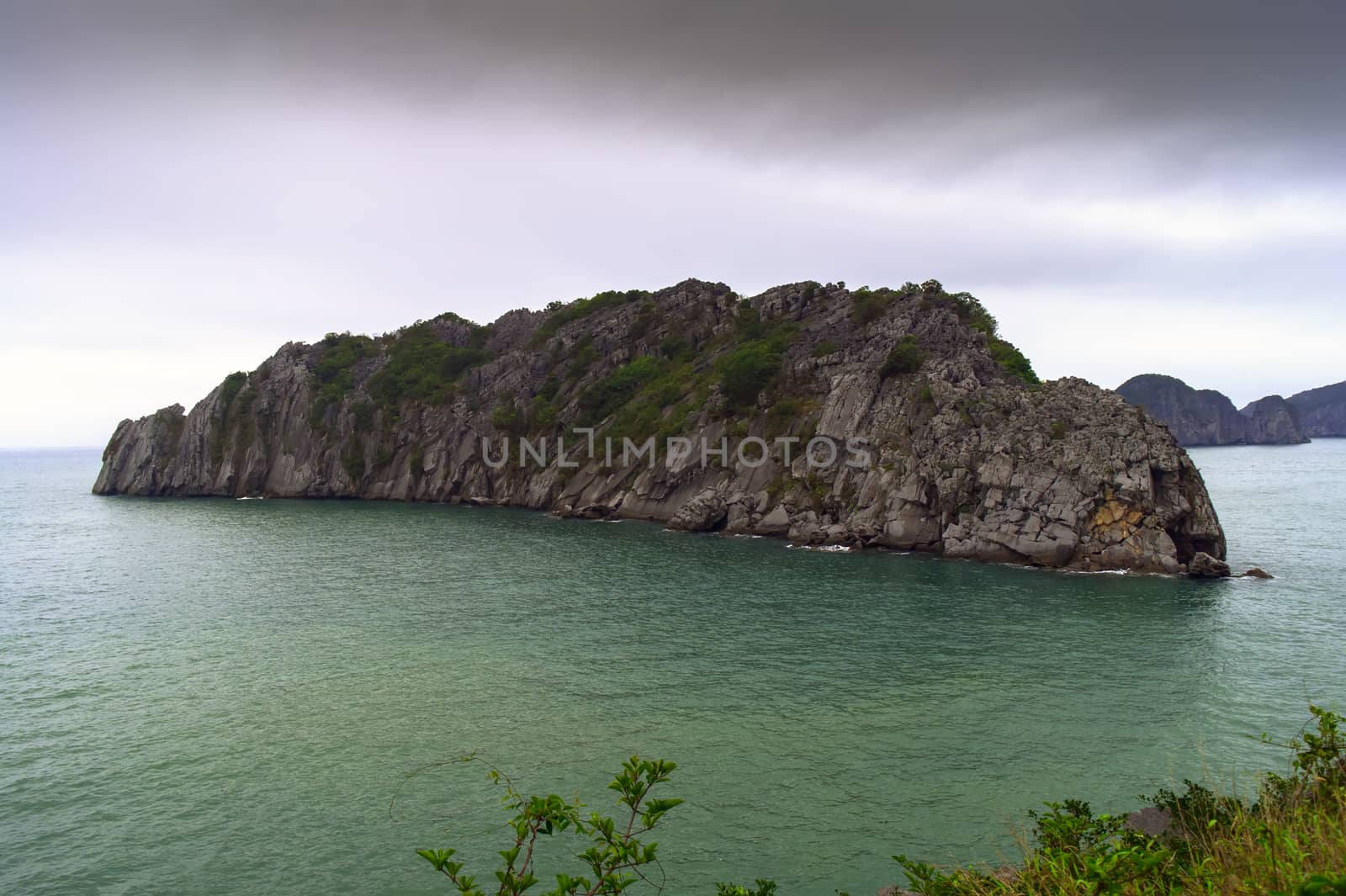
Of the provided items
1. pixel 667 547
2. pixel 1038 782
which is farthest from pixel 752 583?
pixel 1038 782

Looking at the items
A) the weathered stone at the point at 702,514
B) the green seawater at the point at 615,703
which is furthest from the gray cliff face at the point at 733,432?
the green seawater at the point at 615,703

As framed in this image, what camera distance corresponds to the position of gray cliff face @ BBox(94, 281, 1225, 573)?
240 feet

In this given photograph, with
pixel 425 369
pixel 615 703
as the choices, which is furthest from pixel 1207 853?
pixel 425 369

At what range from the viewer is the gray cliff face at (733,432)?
73.1 m

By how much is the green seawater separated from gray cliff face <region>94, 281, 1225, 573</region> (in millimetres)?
9679

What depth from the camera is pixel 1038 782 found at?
28.0m

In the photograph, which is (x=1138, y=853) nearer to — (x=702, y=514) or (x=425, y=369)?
(x=702, y=514)

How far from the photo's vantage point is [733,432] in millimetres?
104750

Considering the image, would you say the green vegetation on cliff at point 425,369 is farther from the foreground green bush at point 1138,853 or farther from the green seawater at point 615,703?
the foreground green bush at point 1138,853

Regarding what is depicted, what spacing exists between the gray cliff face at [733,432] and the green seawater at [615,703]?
9.68m

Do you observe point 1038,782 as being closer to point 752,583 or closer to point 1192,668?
point 1192,668

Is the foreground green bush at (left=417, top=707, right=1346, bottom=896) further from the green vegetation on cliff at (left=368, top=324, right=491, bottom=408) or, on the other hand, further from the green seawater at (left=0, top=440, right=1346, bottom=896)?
the green vegetation on cliff at (left=368, top=324, right=491, bottom=408)

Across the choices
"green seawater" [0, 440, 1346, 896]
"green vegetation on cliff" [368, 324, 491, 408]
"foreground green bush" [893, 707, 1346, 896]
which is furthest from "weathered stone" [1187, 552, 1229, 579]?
"green vegetation on cliff" [368, 324, 491, 408]

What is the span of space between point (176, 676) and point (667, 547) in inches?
1951
